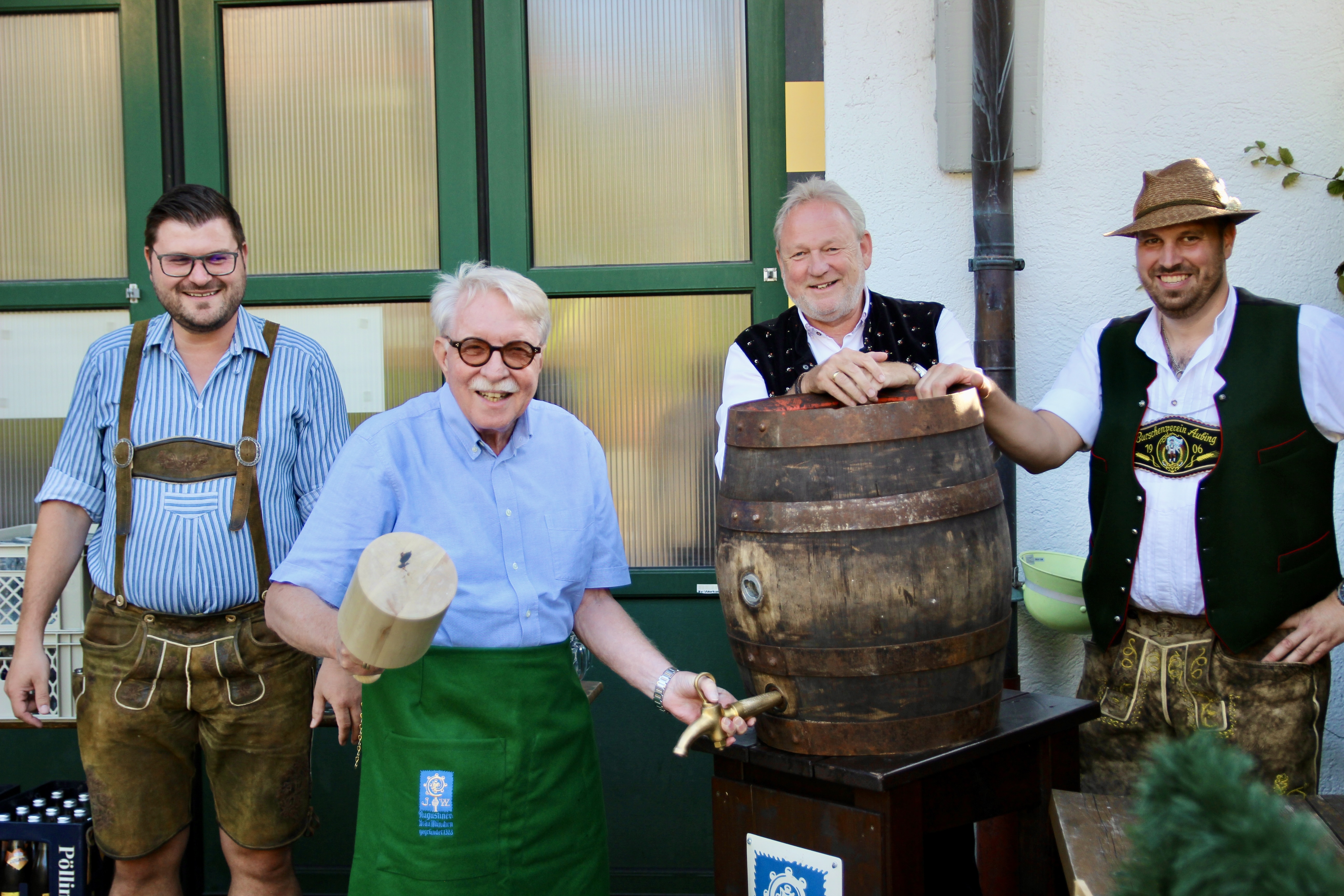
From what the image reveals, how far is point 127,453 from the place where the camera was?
8.04ft

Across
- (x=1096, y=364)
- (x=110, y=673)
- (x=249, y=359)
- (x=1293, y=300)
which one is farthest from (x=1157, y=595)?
(x=110, y=673)

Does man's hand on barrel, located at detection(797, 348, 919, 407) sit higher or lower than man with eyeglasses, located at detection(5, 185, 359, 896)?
higher

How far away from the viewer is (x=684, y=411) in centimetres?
329

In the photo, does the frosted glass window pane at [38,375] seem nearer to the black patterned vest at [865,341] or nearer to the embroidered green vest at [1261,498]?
the black patterned vest at [865,341]

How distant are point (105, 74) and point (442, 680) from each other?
2.60 meters

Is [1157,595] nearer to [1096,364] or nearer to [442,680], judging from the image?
[1096,364]

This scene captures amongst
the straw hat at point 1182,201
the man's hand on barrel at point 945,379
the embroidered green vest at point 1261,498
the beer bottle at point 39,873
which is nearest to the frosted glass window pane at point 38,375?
the beer bottle at point 39,873

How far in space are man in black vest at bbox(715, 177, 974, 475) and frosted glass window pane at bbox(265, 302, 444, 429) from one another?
4.22ft

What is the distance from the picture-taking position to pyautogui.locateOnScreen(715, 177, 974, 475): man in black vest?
2.29 metres

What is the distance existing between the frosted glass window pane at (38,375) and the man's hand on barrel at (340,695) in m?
1.98

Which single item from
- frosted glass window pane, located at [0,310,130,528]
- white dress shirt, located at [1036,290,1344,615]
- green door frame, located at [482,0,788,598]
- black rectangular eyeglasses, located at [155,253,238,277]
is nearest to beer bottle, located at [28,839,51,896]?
frosted glass window pane, located at [0,310,130,528]

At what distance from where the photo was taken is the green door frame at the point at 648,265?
3.19 meters

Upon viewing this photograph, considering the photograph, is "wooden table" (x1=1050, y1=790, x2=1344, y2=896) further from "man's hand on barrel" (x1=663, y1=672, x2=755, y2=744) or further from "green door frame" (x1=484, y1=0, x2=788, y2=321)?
"green door frame" (x1=484, y1=0, x2=788, y2=321)

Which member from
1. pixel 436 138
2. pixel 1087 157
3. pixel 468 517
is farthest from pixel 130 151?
pixel 1087 157
